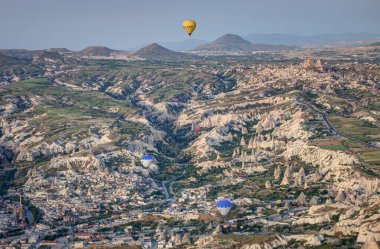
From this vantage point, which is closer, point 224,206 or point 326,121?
point 224,206

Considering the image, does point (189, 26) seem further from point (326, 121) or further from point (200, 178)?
point (326, 121)

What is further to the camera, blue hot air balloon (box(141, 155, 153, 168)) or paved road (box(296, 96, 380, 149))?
blue hot air balloon (box(141, 155, 153, 168))

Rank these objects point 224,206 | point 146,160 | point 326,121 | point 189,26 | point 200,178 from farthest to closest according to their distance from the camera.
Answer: point 326,121
point 189,26
point 146,160
point 200,178
point 224,206

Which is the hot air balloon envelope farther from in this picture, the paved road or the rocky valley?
the paved road

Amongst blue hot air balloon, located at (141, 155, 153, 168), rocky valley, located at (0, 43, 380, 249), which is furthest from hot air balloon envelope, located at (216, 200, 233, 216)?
blue hot air balloon, located at (141, 155, 153, 168)

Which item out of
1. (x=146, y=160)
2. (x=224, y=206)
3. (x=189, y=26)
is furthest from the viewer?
(x=189, y=26)

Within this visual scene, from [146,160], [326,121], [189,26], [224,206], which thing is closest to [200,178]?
[146,160]

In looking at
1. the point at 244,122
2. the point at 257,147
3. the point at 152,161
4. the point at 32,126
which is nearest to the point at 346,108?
the point at 244,122
